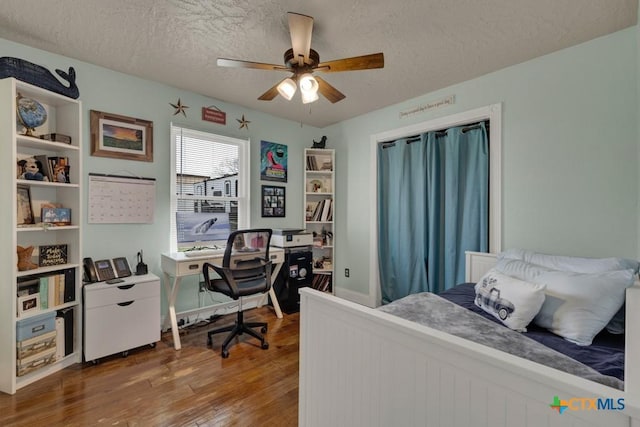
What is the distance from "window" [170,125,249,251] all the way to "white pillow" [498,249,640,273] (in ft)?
8.61

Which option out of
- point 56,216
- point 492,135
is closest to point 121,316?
point 56,216

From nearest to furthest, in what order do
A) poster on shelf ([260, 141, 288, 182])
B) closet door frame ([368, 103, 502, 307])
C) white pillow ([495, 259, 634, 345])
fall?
white pillow ([495, 259, 634, 345]) → closet door frame ([368, 103, 502, 307]) → poster on shelf ([260, 141, 288, 182])

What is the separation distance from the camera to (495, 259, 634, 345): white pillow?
52.9 inches

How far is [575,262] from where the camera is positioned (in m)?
1.81

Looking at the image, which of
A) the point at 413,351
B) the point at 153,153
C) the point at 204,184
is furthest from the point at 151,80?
the point at 413,351

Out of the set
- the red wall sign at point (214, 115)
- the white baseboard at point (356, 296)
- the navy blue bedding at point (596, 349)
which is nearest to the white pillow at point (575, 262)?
the navy blue bedding at point (596, 349)

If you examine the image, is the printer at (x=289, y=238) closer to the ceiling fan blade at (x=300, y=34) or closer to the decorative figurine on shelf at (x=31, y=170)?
the ceiling fan blade at (x=300, y=34)

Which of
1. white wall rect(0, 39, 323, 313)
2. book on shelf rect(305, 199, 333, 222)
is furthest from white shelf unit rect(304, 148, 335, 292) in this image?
white wall rect(0, 39, 323, 313)

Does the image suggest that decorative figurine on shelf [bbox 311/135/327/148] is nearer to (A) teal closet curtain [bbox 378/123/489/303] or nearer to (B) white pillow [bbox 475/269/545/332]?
(A) teal closet curtain [bbox 378/123/489/303]

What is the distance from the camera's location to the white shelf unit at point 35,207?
1.82 metres

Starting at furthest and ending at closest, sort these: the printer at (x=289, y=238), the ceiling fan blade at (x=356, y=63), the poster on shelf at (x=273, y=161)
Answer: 1. the poster on shelf at (x=273, y=161)
2. the printer at (x=289, y=238)
3. the ceiling fan blade at (x=356, y=63)

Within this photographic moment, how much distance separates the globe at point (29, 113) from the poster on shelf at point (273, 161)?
6.25ft

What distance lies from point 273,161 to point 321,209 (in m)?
0.89

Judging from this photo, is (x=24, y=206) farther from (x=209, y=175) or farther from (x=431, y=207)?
(x=431, y=207)
